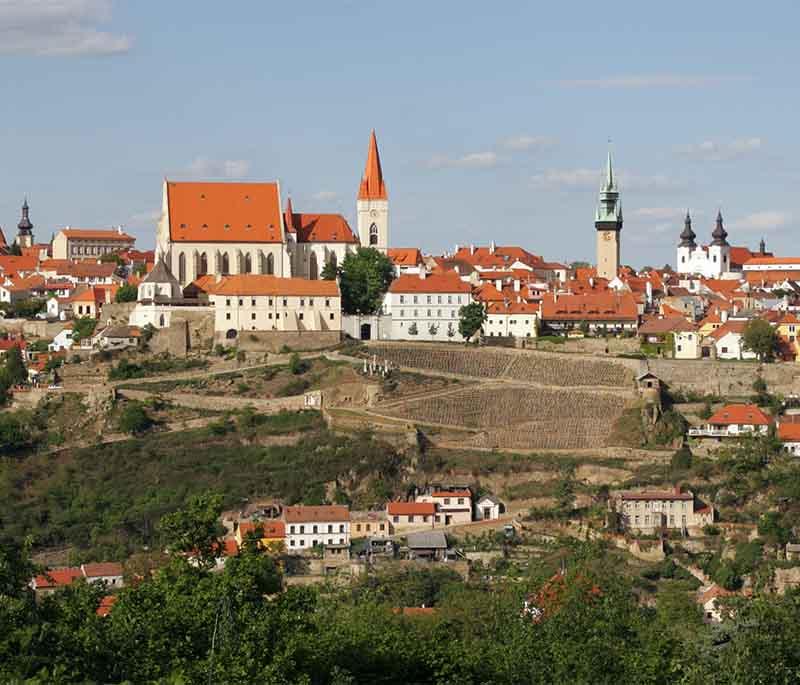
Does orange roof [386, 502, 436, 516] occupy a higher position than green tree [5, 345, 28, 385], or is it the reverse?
green tree [5, 345, 28, 385]

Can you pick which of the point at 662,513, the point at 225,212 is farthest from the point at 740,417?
the point at 225,212

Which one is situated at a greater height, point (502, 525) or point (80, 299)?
point (80, 299)

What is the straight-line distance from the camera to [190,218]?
322ft

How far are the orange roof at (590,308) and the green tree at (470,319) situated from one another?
137 inches

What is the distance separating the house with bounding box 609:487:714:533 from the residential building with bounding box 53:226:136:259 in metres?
52.4

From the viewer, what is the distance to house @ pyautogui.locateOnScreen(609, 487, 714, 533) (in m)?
74.8

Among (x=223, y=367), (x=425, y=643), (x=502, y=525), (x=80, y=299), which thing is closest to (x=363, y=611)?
(x=425, y=643)

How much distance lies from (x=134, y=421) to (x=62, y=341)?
11.8 meters

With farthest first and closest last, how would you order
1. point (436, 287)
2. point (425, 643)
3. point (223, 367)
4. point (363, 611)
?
point (436, 287) → point (223, 367) → point (363, 611) → point (425, 643)

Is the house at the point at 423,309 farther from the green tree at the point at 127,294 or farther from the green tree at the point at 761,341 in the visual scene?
the green tree at the point at 761,341

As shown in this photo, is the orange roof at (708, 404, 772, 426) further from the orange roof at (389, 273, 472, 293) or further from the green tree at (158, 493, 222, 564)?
the green tree at (158, 493, 222, 564)

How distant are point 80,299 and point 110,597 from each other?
4073cm

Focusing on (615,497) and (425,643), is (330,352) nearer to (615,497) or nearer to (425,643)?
(615,497)

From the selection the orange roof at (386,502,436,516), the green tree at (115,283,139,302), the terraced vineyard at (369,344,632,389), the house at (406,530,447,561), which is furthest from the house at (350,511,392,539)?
the green tree at (115,283,139,302)
